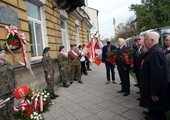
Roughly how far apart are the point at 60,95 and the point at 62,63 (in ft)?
5.29

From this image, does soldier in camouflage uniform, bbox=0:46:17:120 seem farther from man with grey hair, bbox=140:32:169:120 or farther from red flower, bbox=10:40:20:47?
man with grey hair, bbox=140:32:169:120

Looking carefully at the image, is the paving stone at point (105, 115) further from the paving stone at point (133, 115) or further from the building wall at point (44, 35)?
the building wall at point (44, 35)

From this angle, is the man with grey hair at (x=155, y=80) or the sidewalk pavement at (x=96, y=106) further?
the sidewalk pavement at (x=96, y=106)

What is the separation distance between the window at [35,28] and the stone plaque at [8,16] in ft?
5.09

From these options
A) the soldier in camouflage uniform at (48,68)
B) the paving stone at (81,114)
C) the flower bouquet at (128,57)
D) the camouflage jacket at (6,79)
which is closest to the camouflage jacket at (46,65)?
the soldier in camouflage uniform at (48,68)

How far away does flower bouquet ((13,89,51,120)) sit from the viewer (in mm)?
4512

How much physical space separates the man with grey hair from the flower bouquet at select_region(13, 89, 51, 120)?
268cm

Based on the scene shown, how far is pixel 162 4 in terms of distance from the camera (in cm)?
3022

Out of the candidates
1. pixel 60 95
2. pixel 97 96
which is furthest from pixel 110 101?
pixel 60 95

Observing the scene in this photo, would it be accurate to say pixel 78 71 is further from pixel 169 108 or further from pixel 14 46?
pixel 169 108

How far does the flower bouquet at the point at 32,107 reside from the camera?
4512 millimetres

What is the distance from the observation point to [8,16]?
5180 millimetres

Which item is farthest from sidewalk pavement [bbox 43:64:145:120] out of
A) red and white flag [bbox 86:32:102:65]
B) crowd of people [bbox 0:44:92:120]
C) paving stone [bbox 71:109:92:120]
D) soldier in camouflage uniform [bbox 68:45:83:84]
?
red and white flag [bbox 86:32:102:65]

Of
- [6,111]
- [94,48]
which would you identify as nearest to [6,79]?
[6,111]
